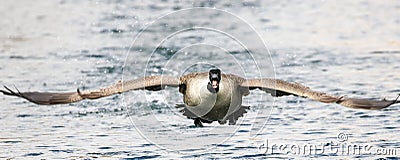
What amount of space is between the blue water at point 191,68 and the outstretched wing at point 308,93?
0.59m

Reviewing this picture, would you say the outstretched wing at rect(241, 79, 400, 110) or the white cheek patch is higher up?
the white cheek patch

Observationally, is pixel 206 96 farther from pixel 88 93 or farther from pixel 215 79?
pixel 88 93

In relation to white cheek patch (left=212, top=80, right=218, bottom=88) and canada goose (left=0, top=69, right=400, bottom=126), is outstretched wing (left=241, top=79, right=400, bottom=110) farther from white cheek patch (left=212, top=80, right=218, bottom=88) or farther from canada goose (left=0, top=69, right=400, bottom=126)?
white cheek patch (left=212, top=80, right=218, bottom=88)

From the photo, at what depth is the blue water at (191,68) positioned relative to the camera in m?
12.9

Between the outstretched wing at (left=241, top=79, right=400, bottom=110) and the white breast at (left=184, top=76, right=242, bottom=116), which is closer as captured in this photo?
the outstretched wing at (left=241, top=79, right=400, bottom=110)

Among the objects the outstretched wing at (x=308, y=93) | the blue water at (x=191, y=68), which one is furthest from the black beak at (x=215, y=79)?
the blue water at (x=191, y=68)

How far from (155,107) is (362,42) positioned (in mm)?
4656

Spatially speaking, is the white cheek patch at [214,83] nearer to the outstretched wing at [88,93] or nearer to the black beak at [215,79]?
the black beak at [215,79]

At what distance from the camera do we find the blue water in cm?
1291

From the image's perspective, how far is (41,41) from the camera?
58.9ft

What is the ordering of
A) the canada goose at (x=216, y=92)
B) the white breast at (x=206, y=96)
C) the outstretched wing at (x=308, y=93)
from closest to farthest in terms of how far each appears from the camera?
the outstretched wing at (x=308, y=93) → the canada goose at (x=216, y=92) → the white breast at (x=206, y=96)

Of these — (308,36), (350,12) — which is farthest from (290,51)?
(350,12)

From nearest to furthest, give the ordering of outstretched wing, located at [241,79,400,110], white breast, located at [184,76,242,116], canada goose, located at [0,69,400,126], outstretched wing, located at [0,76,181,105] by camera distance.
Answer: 1. outstretched wing, located at [0,76,181,105]
2. outstretched wing, located at [241,79,400,110]
3. canada goose, located at [0,69,400,126]
4. white breast, located at [184,76,242,116]

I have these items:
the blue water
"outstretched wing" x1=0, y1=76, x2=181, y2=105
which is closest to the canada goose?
"outstretched wing" x1=0, y1=76, x2=181, y2=105
